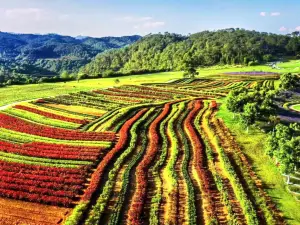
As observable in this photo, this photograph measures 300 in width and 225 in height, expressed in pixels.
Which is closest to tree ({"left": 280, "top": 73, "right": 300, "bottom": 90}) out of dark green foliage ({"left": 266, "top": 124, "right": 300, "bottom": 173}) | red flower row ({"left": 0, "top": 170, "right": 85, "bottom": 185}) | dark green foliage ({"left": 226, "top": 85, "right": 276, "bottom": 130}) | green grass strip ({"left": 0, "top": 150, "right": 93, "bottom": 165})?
dark green foliage ({"left": 226, "top": 85, "right": 276, "bottom": 130})

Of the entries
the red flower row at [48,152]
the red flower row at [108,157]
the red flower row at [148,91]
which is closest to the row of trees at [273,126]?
the red flower row at [108,157]

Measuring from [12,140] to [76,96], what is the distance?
30.2 metres

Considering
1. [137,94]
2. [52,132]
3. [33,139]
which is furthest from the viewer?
[137,94]

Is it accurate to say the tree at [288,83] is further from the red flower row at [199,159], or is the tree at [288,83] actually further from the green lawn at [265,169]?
the red flower row at [199,159]

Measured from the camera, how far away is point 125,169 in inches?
1425

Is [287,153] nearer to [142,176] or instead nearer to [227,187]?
[227,187]

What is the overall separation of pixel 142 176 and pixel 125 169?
268 centimetres

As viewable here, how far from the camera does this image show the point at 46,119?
181 ft

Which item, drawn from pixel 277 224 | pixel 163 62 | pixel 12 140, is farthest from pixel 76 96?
pixel 163 62

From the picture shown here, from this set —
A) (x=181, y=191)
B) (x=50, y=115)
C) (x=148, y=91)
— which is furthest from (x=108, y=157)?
(x=148, y=91)

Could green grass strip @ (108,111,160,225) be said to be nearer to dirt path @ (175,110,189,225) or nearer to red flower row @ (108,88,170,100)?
dirt path @ (175,110,189,225)

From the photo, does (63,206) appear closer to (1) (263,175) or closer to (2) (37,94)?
(1) (263,175)

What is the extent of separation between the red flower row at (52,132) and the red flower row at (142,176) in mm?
5777

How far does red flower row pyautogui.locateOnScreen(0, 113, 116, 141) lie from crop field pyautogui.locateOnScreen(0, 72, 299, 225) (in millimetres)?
138
